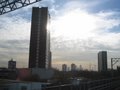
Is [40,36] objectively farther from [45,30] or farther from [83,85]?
[83,85]

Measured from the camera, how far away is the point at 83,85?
52.7ft

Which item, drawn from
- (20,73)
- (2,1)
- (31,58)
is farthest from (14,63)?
(2,1)

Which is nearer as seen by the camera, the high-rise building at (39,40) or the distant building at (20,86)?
the distant building at (20,86)

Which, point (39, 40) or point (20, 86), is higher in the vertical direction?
point (39, 40)

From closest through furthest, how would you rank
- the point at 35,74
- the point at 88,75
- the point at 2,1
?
the point at 2,1, the point at 88,75, the point at 35,74

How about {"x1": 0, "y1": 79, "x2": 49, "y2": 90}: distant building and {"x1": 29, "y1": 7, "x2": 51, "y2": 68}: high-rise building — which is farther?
{"x1": 29, "y1": 7, "x2": 51, "y2": 68}: high-rise building

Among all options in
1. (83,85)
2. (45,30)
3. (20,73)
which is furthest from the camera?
(45,30)

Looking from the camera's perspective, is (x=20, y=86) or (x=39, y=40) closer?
(x=20, y=86)

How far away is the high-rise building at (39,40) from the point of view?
129 m

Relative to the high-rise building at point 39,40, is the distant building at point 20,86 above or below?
below

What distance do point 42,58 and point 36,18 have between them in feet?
80.0

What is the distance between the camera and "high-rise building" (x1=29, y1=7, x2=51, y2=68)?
12938cm

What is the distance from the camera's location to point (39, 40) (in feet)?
441

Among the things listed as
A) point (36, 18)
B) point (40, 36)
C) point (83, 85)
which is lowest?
point (83, 85)
